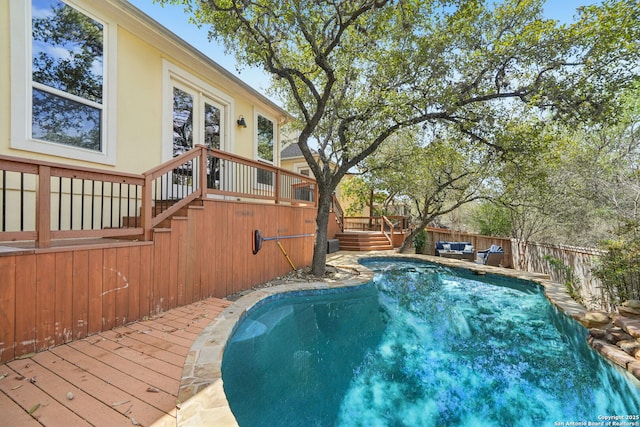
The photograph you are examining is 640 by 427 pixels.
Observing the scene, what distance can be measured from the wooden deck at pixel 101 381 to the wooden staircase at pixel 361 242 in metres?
9.73

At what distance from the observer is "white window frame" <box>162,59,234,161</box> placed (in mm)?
5703

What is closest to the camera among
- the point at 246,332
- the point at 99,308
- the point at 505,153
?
the point at 99,308

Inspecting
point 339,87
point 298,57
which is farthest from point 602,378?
point 298,57

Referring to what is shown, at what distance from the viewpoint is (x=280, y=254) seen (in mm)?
7070

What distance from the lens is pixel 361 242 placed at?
41.8 ft

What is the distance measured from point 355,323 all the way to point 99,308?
149 inches

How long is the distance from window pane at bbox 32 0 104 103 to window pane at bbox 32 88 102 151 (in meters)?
0.19

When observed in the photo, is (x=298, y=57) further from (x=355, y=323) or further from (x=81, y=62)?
(x=355, y=323)

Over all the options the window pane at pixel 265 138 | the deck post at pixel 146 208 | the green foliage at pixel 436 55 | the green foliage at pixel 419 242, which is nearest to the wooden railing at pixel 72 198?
the deck post at pixel 146 208

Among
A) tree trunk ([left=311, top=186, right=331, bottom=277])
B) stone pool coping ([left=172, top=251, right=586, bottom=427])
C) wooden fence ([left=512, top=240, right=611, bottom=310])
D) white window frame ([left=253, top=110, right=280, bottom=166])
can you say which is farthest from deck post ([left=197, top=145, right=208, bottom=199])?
wooden fence ([left=512, top=240, right=611, bottom=310])

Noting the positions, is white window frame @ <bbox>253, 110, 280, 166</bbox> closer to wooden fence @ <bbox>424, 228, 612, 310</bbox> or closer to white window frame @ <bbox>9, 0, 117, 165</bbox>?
white window frame @ <bbox>9, 0, 117, 165</bbox>

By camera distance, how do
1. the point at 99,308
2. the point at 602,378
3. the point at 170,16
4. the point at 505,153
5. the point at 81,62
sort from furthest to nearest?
the point at 505,153
the point at 170,16
the point at 81,62
the point at 602,378
the point at 99,308

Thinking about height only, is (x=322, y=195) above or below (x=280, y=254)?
above

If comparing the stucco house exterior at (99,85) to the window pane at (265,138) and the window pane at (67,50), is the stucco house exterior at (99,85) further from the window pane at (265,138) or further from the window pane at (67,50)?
the window pane at (265,138)
